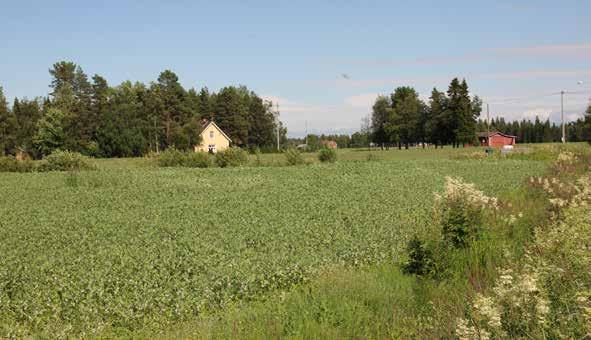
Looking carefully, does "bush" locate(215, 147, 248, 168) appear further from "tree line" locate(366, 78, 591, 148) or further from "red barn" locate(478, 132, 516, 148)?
"red barn" locate(478, 132, 516, 148)

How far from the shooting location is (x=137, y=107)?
289ft

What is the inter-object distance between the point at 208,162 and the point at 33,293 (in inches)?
1426

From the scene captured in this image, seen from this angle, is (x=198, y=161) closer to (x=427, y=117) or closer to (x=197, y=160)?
(x=197, y=160)

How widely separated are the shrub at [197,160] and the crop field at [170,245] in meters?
21.9

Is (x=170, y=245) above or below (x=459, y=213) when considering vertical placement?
below

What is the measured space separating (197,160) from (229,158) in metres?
2.79

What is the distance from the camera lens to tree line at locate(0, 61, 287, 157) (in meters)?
77.8

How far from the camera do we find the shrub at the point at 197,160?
4397 centimetres

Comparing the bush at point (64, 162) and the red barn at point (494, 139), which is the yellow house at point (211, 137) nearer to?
the bush at point (64, 162)

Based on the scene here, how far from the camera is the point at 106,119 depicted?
78250 mm

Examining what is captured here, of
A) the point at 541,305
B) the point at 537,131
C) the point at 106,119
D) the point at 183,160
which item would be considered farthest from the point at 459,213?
the point at 537,131

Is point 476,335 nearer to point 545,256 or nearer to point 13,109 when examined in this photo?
point 545,256

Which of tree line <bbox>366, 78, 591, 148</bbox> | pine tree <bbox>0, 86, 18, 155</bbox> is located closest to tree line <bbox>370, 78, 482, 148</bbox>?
tree line <bbox>366, 78, 591, 148</bbox>

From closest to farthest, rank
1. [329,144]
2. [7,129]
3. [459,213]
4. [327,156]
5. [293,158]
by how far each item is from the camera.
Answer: [459,213]
[293,158]
[327,156]
[329,144]
[7,129]
